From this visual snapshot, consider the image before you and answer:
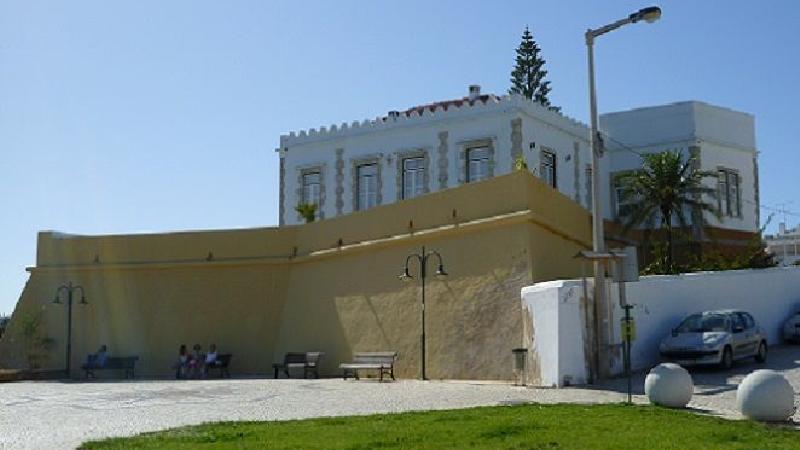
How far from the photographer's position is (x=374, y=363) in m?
24.7

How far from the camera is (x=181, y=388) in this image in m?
22.6

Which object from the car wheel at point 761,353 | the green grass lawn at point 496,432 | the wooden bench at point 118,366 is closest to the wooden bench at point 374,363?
the car wheel at point 761,353

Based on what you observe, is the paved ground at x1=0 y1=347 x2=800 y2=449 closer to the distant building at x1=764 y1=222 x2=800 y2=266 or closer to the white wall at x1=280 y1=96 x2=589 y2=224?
the white wall at x1=280 y1=96 x2=589 y2=224

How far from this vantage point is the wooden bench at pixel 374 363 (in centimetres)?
2436

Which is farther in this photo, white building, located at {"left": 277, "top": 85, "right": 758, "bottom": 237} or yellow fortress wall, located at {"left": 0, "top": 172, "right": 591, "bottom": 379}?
white building, located at {"left": 277, "top": 85, "right": 758, "bottom": 237}

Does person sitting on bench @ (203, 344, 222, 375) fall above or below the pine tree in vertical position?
below

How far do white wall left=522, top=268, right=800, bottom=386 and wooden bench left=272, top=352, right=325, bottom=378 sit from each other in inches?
313

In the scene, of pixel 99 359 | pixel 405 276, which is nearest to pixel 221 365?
pixel 99 359

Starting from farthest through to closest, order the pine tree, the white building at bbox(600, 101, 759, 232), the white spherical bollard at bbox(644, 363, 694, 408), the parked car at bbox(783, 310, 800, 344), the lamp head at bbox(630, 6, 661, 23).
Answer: the pine tree < the white building at bbox(600, 101, 759, 232) < the parked car at bbox(783, 310, 800, 344) < the lamp head at bbox(630, 6, 661, 23) < the white spherical bollard at bbox(644, 363, 694, 408)

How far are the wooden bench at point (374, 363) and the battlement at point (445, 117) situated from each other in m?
12.7

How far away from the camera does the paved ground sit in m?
14.0

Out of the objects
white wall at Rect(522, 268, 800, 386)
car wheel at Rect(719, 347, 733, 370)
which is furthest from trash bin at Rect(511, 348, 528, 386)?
car wheel at Rect(719, 347, 733, 370)

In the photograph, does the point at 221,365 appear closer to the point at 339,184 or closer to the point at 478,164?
the point at 339,184

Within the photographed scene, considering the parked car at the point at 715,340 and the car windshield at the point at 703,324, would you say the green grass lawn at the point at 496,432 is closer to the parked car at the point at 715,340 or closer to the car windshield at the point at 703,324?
the parked car at the point at 715,340
